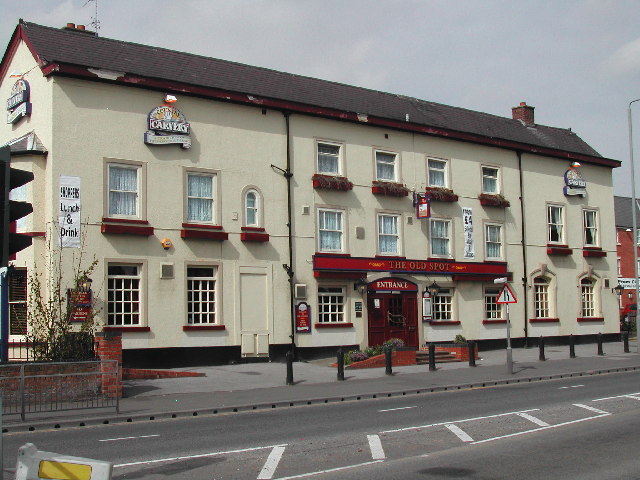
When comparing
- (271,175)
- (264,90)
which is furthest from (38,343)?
(264,90)

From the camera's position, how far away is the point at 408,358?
27.2 metres

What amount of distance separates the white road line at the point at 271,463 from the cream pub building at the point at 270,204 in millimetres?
13252

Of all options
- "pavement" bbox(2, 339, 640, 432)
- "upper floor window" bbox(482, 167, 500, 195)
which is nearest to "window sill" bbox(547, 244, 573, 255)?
"upper floor window" bbox(482, 167, 500, 195)

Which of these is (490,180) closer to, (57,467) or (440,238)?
(440,238)

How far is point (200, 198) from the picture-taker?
25531 mm

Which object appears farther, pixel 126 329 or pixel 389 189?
pixel 389 189

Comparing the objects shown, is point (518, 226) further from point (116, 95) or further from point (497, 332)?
point (116, 95)

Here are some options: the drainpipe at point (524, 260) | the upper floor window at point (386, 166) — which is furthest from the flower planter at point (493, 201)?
the upper floor window at point (386, 166)

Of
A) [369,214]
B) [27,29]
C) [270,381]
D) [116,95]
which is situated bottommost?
[270,381]

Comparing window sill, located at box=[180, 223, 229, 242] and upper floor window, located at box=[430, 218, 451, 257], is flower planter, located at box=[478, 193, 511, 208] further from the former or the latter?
window sill, located at box=[180, 223, 229, 242]

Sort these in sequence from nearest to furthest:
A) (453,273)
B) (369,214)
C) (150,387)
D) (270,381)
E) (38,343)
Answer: (38,343) → (150,387) → (270,381) → (369,214) → (453,273)

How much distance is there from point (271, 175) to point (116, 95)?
607 cm

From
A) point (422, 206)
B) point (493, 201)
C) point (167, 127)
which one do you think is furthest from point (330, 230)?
point (493, 201)

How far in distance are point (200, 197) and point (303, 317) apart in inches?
225
